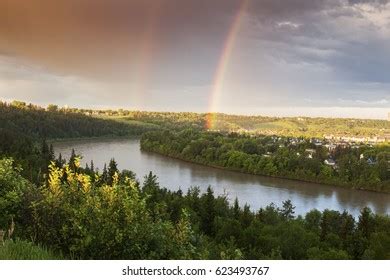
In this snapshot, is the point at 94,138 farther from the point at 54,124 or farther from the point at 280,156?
the point at 280,156

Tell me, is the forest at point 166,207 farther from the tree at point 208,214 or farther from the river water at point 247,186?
the river water at point 247,186

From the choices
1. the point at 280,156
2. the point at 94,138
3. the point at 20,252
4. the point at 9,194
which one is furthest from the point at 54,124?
the point at 20,252

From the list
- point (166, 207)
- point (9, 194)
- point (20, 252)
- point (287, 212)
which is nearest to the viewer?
point (20, 252)

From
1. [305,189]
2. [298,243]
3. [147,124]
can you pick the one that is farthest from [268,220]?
[147,124]

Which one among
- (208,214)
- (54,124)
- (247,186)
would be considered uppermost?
(54,124)

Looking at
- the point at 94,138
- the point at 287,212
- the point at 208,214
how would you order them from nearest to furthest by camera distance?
the point at 208,214 < the point at 287,212 < the point at 94,138

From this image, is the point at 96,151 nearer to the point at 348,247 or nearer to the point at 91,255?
the point at 348,247
